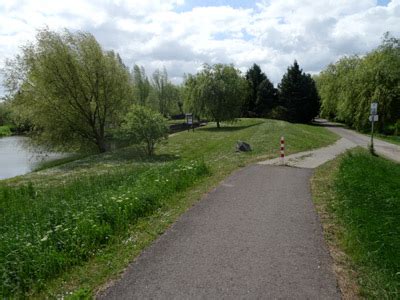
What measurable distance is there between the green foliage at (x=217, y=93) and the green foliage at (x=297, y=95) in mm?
12209

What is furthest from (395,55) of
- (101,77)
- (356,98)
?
(101,77)

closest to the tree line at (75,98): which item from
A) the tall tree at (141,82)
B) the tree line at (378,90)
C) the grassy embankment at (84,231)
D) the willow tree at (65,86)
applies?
the willow tree at (65,86)

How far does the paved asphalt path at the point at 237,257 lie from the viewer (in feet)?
14.1

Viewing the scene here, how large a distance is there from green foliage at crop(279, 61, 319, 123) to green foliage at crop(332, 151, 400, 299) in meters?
46.1

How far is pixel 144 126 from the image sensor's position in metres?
23.0

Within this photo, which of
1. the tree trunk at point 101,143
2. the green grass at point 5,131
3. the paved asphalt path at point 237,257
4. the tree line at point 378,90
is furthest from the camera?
the green grass at point 5,131

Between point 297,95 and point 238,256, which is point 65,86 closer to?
point 238,256

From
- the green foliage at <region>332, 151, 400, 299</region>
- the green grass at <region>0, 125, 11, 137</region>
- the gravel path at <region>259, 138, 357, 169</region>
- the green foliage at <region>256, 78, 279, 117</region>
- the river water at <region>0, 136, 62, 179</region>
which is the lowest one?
the river water at <region>0, 136, 62, 179</region>

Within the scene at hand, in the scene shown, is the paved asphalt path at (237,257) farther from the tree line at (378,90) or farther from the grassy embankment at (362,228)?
the tree line at (378,90)

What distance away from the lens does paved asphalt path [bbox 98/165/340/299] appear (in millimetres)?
4285

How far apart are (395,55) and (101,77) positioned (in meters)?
27.2

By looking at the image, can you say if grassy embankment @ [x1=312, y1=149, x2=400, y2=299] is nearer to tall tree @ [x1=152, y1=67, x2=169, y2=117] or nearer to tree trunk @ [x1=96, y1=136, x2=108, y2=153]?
tree trunk @ [x1=96, y1=136, x2=108, y2=153]

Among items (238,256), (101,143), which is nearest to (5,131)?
(101,143)

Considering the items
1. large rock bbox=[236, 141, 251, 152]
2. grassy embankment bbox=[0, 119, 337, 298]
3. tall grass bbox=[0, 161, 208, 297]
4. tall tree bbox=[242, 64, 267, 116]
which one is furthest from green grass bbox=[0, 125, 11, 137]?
tall grass bbox=[0, 161, 208, 297]
